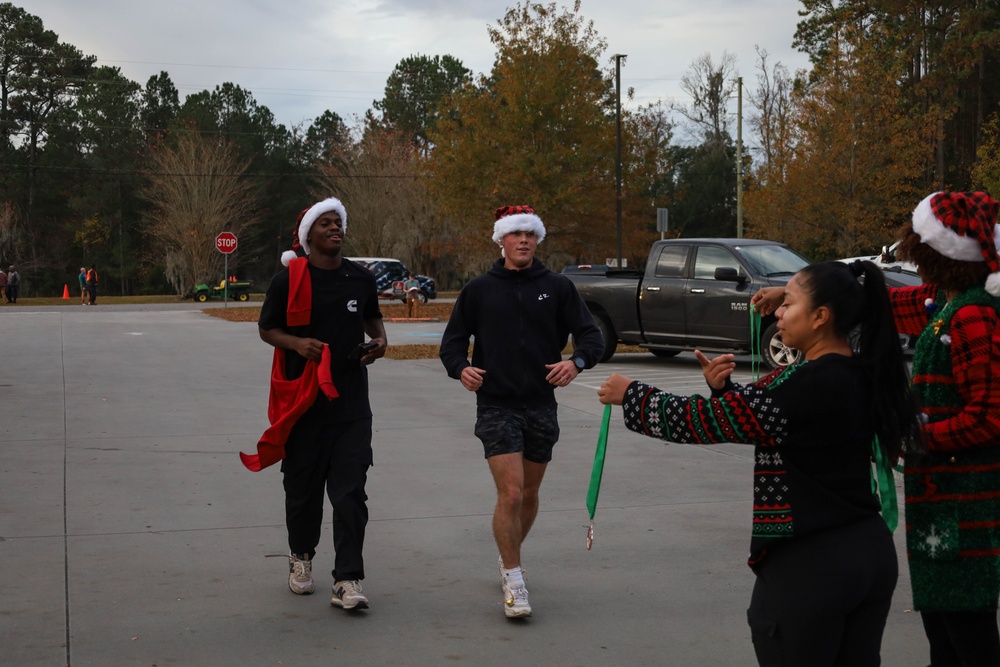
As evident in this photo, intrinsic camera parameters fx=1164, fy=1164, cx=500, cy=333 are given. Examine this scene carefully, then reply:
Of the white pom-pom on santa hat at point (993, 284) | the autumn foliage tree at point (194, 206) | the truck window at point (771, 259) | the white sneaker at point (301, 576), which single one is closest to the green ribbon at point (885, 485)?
the white pom-pom on santa hat at point (993, 284)

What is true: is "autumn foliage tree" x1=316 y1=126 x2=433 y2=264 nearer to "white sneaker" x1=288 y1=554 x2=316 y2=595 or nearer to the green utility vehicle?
the green utility vehicle

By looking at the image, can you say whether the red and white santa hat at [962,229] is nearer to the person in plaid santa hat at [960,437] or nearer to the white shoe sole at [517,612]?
the person in plaid santa hat at [960,437]

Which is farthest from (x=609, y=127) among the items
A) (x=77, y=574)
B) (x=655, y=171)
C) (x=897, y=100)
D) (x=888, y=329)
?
(x=888, y=329)

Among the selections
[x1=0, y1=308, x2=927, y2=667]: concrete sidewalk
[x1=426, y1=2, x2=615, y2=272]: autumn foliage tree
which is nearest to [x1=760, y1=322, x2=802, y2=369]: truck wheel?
[x1=0, y1=308, x2=927, y2=667]: concrete sidewalk

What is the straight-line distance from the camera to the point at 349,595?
543 centimetres

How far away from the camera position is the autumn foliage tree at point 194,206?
60875 mm

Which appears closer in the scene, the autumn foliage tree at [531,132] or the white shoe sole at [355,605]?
the white shoe sole at [355,605]

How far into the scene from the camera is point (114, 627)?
17.1ft

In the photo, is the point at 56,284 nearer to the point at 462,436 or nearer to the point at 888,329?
the point at 462,436

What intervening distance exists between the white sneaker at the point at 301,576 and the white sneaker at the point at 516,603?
41.6 inches

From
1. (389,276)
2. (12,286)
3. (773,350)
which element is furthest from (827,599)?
(12,286)

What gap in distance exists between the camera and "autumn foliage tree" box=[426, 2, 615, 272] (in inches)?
1426

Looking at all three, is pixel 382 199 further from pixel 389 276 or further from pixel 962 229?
pixel 962 229

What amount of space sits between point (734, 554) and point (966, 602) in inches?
120
